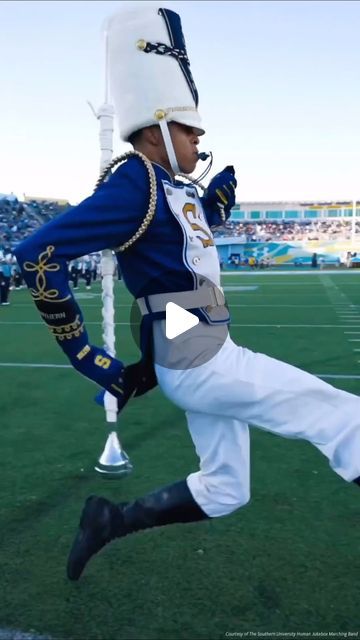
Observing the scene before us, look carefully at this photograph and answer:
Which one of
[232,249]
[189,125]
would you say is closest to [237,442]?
[189,125]

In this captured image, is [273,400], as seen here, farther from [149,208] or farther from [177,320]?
[149,208]

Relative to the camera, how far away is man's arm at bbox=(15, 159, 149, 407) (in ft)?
6.15

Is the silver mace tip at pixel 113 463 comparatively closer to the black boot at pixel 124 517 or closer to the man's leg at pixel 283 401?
the black boot at pixel 124 517

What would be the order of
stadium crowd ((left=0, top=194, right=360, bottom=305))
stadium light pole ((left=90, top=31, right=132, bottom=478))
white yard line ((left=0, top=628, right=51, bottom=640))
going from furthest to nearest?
stadium crowd ((left=0, top=194, right=360, bottom=305)) → stadium light pole ((left=90, top=31, right=132, bottom=478)) → white yard line ((left=0, top=628, right=51, bottom=640))

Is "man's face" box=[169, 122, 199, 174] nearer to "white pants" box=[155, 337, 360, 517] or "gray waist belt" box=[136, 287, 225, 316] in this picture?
"gray waist belt" box=[136, 287, 225, 316]

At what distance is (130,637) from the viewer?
200 cm

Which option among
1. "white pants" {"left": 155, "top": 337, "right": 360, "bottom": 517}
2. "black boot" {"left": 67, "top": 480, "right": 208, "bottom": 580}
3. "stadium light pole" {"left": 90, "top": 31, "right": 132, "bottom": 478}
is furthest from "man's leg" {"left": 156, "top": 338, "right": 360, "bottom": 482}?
"stadium light pole" {"left": 90, "top": 31, "right": 132, "bottom": 478}

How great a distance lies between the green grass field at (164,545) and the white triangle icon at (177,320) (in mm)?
938

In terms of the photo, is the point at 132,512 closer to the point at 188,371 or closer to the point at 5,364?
the point at 188,371

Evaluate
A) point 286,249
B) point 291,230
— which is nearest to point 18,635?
point 286,249

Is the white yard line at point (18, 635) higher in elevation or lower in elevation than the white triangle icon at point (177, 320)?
lower

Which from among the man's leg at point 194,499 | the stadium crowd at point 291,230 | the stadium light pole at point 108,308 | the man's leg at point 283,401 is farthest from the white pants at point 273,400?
the stadium crowd at point 291,230

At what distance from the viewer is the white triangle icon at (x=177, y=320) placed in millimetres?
2031

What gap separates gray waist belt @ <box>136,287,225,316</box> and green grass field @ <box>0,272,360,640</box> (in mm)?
1003
